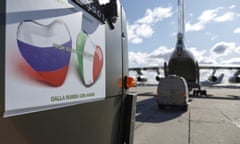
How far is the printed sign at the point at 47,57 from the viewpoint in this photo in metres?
1.37

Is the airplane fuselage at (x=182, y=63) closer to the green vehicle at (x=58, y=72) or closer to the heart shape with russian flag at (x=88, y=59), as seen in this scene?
the green vehicle at (x=58, y=72)

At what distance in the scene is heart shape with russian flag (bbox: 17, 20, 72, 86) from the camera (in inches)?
57.9

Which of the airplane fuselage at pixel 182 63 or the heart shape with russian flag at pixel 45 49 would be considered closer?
the heart shape with russian flag at pixel 45 49

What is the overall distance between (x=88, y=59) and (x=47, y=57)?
659mm

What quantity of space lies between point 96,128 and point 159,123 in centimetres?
838

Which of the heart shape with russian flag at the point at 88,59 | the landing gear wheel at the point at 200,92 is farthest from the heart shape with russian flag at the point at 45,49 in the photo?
the landing gear wheel at the point at 200,92

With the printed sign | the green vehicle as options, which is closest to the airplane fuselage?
the green vehicle

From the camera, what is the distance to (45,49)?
1.64 m

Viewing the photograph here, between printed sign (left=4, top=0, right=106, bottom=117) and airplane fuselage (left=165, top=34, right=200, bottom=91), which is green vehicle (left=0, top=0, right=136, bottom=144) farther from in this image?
airplane fuselage (left=165, top=34, right=200, bottom=91)

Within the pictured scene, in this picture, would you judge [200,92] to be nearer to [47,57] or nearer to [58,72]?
[58,72]

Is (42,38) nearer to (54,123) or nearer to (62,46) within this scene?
(62,46)

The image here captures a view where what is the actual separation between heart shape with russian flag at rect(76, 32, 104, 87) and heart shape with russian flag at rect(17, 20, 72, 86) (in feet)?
0.67

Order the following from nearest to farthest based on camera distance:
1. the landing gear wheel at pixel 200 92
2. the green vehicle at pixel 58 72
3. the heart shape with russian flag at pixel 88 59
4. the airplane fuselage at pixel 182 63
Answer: the green vehicle at pixel 58 72
the heart shape with russian flag at pixel 88 59
the airplane fuselage at pixel 182 63
the landing gear wheel at pixel 200 92

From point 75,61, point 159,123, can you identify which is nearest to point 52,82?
point 75,61
